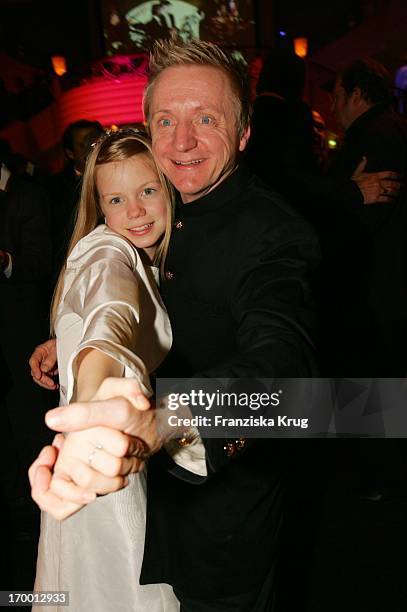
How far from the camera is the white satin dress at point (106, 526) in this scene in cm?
117

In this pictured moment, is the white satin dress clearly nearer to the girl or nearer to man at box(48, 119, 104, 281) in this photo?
the girl

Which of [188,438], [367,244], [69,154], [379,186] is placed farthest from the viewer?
[69,154]

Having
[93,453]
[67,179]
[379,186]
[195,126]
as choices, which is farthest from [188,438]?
[67,179]

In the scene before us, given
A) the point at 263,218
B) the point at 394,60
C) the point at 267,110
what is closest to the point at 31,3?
the point at 394,60

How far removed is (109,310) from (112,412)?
30 cm

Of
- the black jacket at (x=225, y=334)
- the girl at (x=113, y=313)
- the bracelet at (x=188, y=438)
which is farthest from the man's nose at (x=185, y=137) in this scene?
the bracelet at (x=188, y=438)

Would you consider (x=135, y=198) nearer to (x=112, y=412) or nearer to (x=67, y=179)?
(x=112, y=412)

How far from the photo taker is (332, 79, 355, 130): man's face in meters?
2.48

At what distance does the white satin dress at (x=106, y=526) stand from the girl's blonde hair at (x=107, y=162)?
115mm

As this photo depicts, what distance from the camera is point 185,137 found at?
1164mm

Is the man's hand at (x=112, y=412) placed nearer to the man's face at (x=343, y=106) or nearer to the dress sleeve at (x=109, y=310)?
the dress sleeve at (x=109, y=310)

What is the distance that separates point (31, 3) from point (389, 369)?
9.72 metres

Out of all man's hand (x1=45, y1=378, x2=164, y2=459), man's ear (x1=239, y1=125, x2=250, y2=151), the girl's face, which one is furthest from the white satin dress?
man's hand (x1=45, y1=378, x2=164, y2=459)

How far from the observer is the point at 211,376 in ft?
2.67
